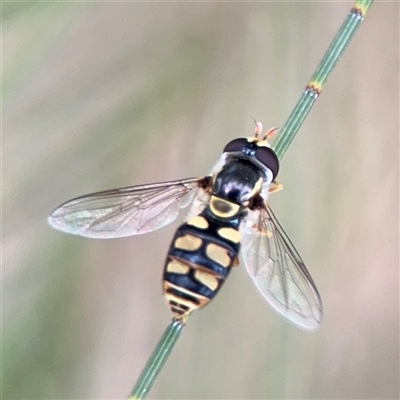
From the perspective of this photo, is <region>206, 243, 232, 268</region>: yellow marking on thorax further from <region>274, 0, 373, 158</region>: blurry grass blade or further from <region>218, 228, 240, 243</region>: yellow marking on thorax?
<region>274, 0, 373, 158</region>: blurry grass blade

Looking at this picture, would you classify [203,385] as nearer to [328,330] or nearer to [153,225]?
[328,330]

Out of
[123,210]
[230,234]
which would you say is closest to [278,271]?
[230,234]

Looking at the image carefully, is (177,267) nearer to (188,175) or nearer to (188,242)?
(188,242)

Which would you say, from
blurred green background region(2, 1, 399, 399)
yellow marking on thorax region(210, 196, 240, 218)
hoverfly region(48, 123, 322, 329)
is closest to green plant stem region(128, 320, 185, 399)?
hoverfly region(48, 123, 322, 329)

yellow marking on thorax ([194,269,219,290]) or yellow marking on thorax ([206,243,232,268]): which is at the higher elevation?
yellow marking on thorax ([206,243,232,268])

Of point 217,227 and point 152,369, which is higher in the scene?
point 217,227

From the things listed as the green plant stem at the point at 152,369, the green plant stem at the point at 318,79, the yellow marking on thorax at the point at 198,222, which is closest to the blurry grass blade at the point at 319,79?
the green plant stem at the point at 318,79

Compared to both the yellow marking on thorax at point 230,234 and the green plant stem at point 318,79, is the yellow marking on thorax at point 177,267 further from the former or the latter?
the green plant stem at point 318,79

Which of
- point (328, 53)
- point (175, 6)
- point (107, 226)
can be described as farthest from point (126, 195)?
point (175, 6)
